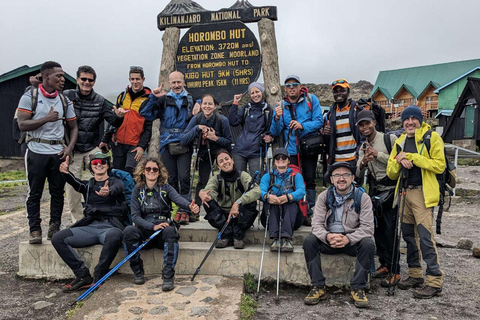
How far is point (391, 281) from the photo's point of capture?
4.78 metres

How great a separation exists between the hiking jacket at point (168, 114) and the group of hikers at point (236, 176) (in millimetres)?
15

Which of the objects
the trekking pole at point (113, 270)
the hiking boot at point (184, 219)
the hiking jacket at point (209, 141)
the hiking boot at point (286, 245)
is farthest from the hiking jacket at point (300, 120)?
the trekking pole at point (113, 270)

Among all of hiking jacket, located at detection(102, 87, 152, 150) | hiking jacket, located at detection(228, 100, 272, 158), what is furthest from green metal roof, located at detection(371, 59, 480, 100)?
hiking jacket, located at detection(102, 87, 152, 150)

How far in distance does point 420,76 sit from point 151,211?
37031 millimetres

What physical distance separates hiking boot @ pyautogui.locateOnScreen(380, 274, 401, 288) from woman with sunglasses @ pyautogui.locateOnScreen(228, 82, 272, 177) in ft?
7.46

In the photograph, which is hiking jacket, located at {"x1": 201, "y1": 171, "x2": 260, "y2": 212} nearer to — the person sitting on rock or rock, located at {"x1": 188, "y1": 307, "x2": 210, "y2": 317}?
the person sitting on rock

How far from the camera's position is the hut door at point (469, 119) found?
89.7 ft

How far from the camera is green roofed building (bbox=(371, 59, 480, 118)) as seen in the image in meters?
34.1

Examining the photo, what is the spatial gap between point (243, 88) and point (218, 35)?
1082 millimetres

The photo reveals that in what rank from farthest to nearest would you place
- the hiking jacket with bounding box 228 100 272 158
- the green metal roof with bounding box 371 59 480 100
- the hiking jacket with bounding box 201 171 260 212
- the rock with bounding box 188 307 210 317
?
the green metal roof with bounding box 371 59 480 100 → the hiking jacket with bounding box 228 100 272 158 → the hiking jacket with bounding box 201 171 260 212 → the rock with bounding box 188 307 210 317

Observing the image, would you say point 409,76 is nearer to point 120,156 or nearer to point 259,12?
point 259,12

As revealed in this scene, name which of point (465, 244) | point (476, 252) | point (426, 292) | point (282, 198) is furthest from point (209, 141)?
point (465, 244)

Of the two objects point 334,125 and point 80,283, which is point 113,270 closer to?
point 80,283

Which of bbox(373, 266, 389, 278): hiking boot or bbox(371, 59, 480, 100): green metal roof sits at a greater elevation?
bbox(371, 59, 480, 100): green metal roof
